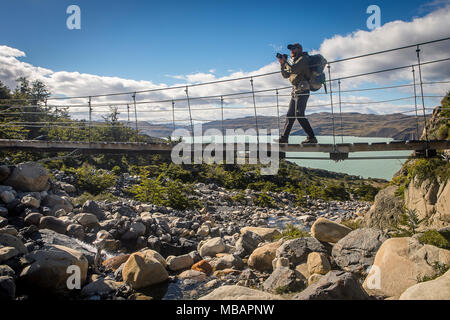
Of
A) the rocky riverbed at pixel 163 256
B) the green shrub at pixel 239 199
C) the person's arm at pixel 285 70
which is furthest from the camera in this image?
the green shrub at pixel 239 199

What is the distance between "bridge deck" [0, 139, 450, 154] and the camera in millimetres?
5789

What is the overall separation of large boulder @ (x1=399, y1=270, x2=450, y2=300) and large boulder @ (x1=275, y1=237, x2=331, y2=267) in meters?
2.42

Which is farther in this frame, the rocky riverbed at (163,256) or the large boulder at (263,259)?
the large boulder at (263,259)

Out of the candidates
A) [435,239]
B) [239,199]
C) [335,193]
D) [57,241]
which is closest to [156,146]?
[57,241]

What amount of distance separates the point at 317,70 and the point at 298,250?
143 inches

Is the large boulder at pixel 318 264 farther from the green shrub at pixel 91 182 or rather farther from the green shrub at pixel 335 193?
the green shrub at pixel 335 193

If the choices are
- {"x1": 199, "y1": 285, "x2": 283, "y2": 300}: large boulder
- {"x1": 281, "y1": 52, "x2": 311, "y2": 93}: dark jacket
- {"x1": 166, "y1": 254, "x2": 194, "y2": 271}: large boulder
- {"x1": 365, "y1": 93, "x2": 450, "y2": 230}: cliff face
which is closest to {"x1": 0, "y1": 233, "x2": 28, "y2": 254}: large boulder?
{"x1": 166, "y1": 254, "x2": 194, "y2": 271}: large boulder

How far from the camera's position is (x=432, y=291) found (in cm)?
347

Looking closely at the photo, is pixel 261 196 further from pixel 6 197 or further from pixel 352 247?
pixel 6 197

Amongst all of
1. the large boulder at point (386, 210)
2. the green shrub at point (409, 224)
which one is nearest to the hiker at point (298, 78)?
the green shrub at point (409, 224)

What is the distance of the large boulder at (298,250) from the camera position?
600 cm

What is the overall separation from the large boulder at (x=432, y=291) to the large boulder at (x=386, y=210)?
4322 mm

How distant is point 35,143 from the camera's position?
25.4 ft
